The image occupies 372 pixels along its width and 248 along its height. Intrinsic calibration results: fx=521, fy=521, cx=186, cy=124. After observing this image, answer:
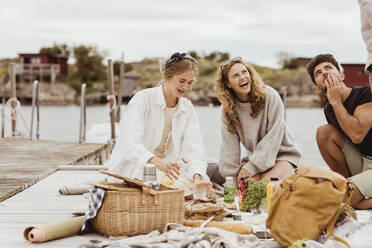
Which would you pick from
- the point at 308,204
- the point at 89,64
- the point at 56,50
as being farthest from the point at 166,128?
the point at 56,50

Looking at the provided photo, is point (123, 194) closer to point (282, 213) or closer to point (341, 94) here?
point (282, 213)

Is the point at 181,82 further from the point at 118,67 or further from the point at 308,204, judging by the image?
the point at 118,67

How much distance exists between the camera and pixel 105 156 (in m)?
11.5

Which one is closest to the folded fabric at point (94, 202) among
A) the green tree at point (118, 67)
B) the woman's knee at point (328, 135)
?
the woman's knee at point (328, 135)

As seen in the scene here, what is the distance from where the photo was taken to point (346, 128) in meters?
4.17

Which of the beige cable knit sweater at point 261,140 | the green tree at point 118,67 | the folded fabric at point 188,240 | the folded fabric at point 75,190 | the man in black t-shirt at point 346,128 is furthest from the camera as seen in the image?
the green tree at point 118,67

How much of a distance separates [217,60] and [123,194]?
8618 centimetres

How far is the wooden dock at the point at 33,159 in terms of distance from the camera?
5602 millimetres

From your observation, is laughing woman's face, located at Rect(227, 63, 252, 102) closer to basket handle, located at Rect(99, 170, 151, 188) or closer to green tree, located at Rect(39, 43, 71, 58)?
basket handle, located at Rect(99, 170, 151, 188)

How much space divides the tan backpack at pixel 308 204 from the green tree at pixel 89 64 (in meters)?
82.0

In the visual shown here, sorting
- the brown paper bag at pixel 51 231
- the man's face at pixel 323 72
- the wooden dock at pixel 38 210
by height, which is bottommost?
the wooden dock at pixel 38 210

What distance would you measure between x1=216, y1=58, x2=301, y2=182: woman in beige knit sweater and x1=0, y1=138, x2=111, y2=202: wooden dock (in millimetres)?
2147

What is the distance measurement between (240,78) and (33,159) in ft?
14.8

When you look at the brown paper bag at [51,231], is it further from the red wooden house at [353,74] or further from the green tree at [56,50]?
the green tree at [56,50]
